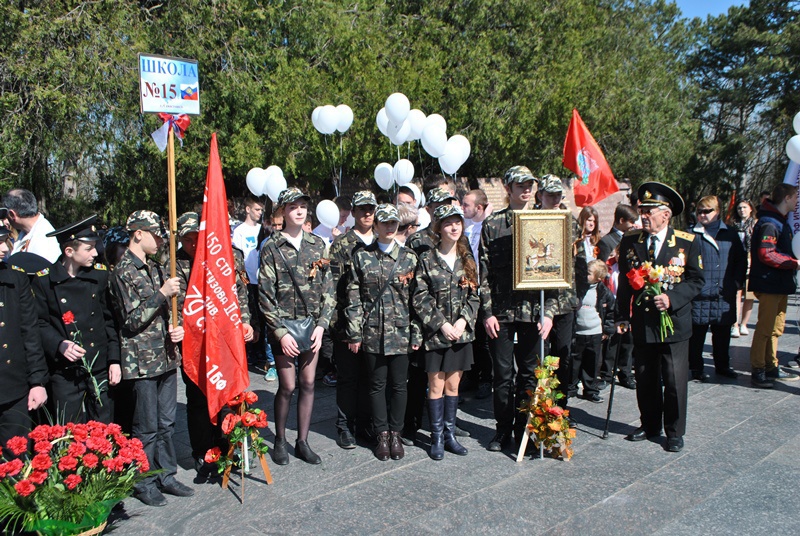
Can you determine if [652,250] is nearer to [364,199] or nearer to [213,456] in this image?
[364,199]

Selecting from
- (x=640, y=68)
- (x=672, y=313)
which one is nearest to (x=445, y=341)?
(x=672, y=313)

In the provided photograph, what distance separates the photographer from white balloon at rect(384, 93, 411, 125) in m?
9.67

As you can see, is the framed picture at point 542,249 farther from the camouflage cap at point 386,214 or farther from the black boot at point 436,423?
the black boot at point 436,423

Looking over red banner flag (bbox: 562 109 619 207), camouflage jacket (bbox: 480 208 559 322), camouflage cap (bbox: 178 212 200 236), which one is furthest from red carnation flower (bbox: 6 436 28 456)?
red banner flag (bbox: 562 109 619 207)

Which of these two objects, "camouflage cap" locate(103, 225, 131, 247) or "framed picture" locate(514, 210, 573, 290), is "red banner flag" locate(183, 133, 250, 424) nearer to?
"camouflage cap" locate(103, 225, 131, 247)

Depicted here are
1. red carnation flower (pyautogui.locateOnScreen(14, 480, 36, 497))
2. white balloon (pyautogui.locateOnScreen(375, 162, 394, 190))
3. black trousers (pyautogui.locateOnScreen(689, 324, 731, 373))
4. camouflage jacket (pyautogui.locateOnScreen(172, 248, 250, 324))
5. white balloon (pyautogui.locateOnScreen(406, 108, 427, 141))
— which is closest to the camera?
red carnation flower (pyautogui.locateOnScreen(14, 480, 36, 497))

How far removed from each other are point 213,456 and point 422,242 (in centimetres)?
233

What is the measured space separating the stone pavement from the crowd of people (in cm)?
23

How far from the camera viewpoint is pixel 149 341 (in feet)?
15.7

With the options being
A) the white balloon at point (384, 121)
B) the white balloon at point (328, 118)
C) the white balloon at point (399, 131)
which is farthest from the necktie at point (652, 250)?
the white balloon at point (328, 118)

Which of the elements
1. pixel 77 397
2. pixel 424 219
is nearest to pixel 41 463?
pixel 77 397

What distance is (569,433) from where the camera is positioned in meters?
A: 5.39

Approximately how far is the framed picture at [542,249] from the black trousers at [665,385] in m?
1.02

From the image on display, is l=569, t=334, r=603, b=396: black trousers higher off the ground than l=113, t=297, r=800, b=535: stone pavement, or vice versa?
l=569, t=334, r=603, b=396: black trousers
